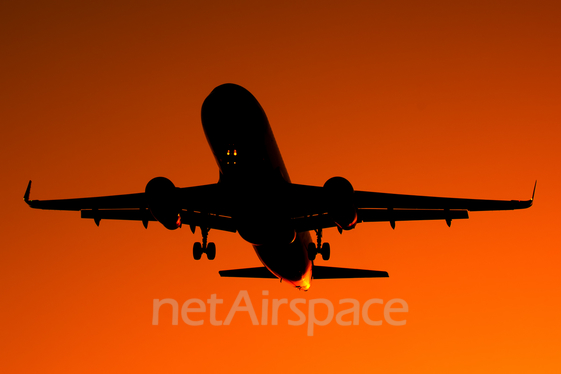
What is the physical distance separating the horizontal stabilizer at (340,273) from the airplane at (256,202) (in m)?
5.84

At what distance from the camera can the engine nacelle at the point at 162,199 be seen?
28281 mm

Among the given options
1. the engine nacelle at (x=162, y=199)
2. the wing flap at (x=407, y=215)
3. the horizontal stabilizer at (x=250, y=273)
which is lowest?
the engine nacelle at (x=162, y=199)

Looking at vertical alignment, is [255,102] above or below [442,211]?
above

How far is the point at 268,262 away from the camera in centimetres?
3531

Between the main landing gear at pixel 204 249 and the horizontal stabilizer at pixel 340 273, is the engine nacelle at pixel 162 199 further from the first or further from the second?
the horizontal stabilizer at pixel 340 273

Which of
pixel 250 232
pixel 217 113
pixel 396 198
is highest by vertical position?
pixel 217 113

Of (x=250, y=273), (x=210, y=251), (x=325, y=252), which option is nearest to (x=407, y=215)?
(x=325, y=252)

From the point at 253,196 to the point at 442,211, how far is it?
10.6 metres

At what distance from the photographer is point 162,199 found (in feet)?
93.0

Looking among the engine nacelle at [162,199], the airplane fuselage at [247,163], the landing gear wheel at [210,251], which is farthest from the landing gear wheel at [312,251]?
the engine nacelle at [162,199]

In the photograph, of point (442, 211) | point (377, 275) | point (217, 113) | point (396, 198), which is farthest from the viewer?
point (377, 275)

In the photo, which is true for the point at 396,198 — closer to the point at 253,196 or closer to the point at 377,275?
the point at 253,196

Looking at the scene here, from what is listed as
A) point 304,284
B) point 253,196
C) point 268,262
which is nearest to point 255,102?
point 253,196

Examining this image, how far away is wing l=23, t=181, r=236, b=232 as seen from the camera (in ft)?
103
